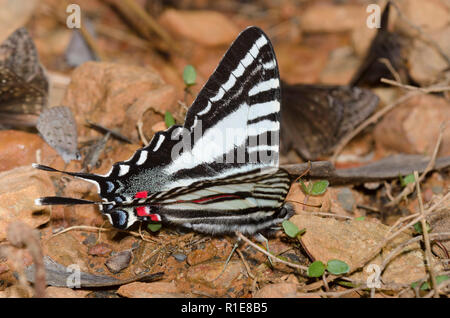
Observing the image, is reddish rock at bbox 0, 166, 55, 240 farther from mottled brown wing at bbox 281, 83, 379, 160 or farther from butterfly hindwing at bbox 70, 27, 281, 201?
mottled brown wing at bbox 281, 83, 379, 160

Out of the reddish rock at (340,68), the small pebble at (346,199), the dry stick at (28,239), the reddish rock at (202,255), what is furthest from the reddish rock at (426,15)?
the dry stick at (28,239)

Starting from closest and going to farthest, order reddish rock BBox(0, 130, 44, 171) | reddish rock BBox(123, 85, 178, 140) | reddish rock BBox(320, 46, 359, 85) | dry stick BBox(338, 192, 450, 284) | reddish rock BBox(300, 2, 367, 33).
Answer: dry stick BBox(338, 192, 450, 284) < reddish rock BBox(0, 130, 44, 171) < reddish rock BBox(123, 85, 178, 140) < reddish rock BBox(320, 46, 359, 85) < reddish rock BBox(300, 2, 367, 33)

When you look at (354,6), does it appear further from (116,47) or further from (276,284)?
(276,284)

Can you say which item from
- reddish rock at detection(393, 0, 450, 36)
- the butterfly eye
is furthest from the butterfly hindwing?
reddish rock at detection(393, 0, 450, 36)

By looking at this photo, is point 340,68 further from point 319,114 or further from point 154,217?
point 154,217

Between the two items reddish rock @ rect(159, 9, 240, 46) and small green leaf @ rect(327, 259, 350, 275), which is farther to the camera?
reddish rock @ rect(159, 9, 240, 46)

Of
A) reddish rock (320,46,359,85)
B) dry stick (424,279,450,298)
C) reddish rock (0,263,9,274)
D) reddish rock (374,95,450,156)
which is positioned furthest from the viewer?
reddish rock (320,46,359,85)

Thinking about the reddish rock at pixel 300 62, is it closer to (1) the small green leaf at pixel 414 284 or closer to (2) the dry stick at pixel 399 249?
(2) the dry stick at pixel 399 249
